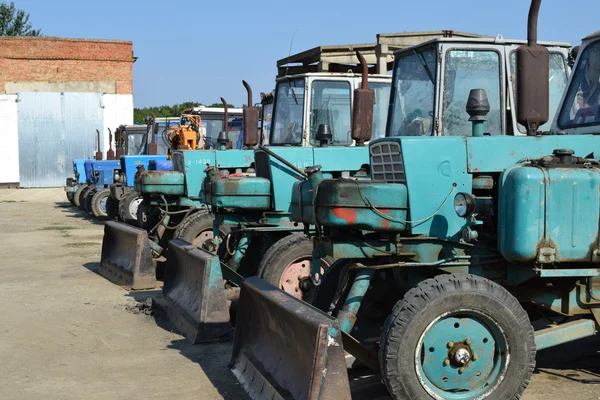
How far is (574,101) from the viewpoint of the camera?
634 cm

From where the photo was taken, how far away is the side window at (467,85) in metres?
7.10

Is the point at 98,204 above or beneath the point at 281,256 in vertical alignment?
beneath

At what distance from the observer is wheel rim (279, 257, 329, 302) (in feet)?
26.1

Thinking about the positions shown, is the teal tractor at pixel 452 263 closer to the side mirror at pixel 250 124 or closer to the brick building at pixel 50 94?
the side mirror at pixel 250 124

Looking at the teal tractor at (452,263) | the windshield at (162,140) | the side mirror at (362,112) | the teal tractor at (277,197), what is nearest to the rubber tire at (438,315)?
the teal tractor at (452,263)

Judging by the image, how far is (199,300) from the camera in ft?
24.5

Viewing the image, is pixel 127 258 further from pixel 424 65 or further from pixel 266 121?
pixel 424 65

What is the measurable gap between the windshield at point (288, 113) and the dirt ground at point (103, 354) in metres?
2.37

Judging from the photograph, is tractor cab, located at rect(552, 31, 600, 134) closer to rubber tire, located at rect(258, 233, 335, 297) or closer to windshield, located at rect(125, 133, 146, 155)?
rubber tire, located at rect(258, 233, 335, 297)

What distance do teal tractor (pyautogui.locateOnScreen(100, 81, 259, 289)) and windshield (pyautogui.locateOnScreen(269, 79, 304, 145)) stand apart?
0.26 meters

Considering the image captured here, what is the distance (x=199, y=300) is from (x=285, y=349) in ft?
7.91

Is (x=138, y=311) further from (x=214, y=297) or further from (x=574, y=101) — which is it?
(x=574, y=101)

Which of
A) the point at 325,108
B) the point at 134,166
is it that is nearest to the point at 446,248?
the point at 325,108

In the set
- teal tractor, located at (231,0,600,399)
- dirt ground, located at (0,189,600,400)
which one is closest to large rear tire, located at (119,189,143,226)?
dirt ground, located at (0,189,600,400)
